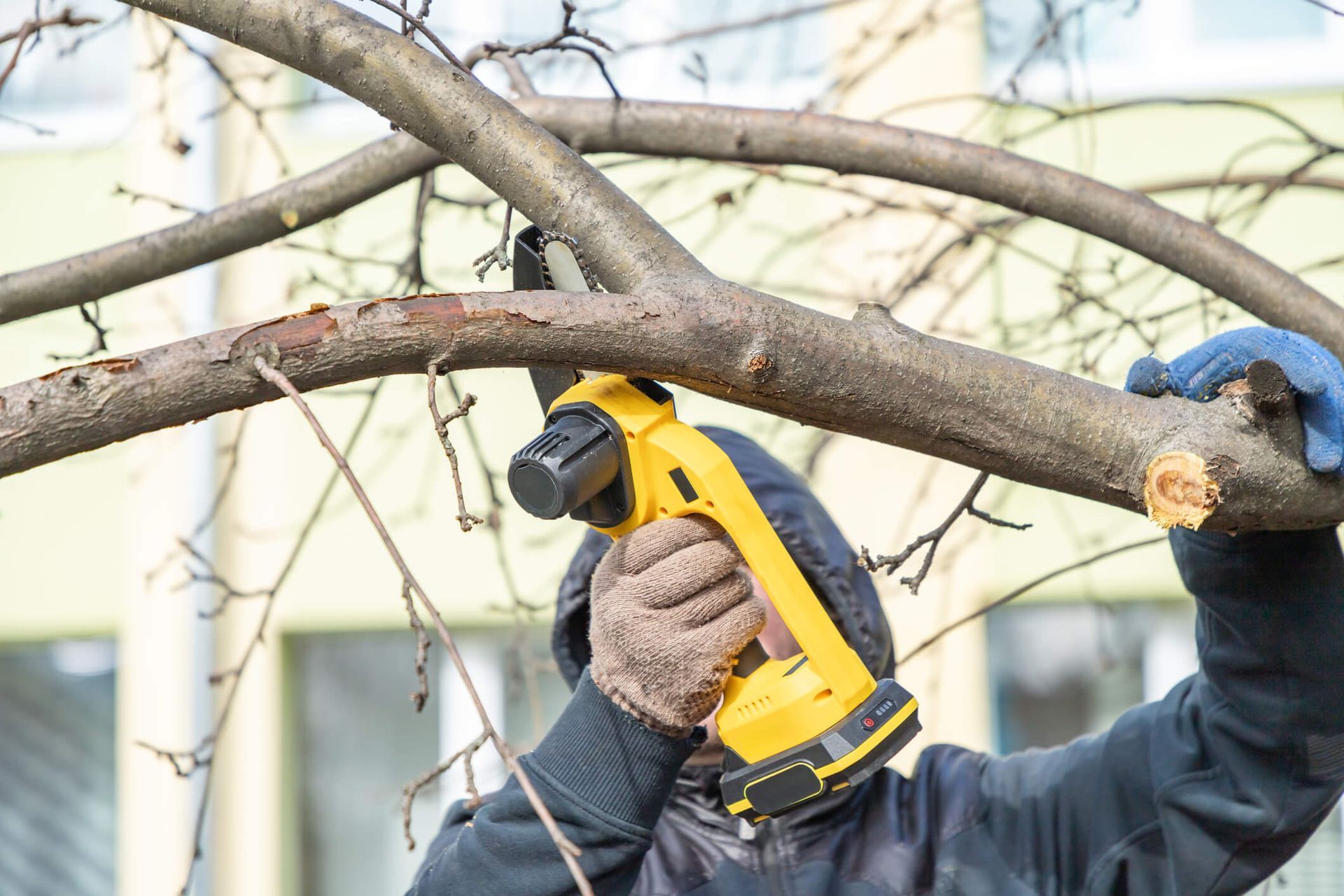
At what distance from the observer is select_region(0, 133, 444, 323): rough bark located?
1.65m

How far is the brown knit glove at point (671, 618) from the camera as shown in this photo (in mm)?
1260

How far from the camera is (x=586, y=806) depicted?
1330 millimetres

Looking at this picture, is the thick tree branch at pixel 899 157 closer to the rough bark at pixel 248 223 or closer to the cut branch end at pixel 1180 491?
the rough bark at pixel 248 223

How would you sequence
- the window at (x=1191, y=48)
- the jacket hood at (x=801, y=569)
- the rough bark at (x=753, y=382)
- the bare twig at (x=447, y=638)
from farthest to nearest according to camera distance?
the window at (x=1191, y=48) → the jacket hood at (x=801, y=569) → the rough bark at (x=753, y=382) → the bare twig at (x=447, y=638)

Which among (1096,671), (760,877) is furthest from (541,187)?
(1096,671)

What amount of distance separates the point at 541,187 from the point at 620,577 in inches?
16.8

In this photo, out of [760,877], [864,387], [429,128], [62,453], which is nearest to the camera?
[62,453]

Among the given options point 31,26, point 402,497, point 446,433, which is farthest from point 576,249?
point 402,497

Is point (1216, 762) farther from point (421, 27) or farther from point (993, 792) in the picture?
point (421, 27)

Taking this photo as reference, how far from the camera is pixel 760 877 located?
1674 mm

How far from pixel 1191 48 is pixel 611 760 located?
169 inches

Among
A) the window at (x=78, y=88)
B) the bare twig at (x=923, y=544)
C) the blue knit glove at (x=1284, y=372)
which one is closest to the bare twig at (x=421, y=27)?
the bare twig at (x=923, y=544)

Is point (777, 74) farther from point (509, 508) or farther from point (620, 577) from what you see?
point (620, 577)

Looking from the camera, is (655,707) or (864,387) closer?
(864,387)
